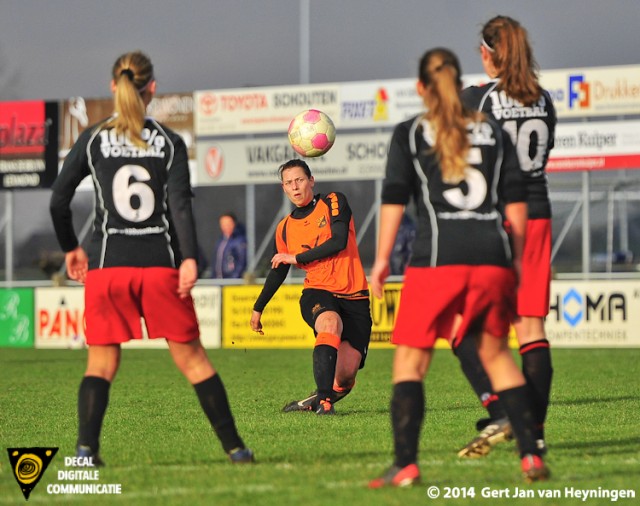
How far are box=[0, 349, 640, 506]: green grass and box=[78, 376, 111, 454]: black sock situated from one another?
20cm

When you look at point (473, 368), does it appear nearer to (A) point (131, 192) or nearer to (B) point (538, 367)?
(B) point (538, 367)

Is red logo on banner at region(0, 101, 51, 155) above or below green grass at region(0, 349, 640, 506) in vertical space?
above

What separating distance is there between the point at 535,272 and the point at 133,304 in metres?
2.15

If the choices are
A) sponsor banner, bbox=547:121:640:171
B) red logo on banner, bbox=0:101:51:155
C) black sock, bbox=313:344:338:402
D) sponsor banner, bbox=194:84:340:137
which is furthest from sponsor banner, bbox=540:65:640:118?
black sock, bbox=313:344:338:402

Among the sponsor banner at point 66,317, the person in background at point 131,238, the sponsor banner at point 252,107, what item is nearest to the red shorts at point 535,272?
the person in background at point 131,238

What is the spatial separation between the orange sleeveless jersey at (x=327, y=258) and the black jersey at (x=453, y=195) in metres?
4.12

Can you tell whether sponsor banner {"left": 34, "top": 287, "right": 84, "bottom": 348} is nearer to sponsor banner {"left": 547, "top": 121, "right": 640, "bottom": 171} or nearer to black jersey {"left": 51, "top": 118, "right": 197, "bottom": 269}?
sponsor banner {"left": 547, "top": 121, "right": 640, "bottom": 171}

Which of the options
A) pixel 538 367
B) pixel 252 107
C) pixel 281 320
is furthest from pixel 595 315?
pixel 538 367

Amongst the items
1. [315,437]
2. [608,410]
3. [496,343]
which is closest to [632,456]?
[496,343]

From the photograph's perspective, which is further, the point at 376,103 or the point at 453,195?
the point at 376,103

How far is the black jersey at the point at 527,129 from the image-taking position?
6.96 m

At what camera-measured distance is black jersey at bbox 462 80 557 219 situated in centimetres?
696

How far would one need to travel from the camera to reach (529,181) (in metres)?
6.96

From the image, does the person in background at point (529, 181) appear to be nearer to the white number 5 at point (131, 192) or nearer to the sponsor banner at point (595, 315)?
the white number 5 at point (131, 192)
